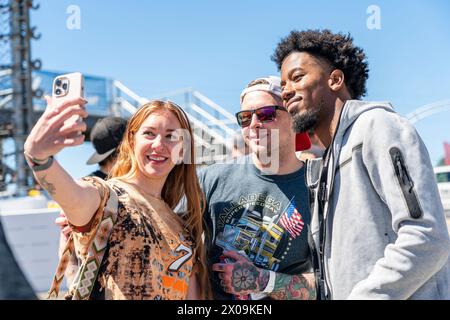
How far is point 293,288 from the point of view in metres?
2.02

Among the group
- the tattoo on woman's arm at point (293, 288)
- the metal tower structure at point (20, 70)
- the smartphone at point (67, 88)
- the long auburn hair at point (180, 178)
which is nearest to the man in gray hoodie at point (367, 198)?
the tattoo on woman's arm at point (293, 288)

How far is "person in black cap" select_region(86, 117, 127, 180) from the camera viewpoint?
10.9 feet

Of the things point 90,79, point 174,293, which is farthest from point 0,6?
point 174,293

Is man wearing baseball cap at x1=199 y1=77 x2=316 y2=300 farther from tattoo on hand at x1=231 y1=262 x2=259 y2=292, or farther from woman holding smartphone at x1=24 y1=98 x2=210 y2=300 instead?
woman holding smartphone at x1=24 y1=98 x2=210 y2=300

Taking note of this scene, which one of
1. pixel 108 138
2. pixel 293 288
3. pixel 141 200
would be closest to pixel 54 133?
pixel 141 200

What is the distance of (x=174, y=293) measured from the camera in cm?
181

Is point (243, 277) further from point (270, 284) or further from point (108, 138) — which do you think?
point (108, 138)

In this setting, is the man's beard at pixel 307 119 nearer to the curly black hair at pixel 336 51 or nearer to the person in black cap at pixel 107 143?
the curly black hair at pixel 336 51

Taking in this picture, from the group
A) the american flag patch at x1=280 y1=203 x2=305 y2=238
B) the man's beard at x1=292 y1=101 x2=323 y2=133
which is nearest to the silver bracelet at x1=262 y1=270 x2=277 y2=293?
the american flag patch at x1=280 y1=203 x2=305 y2=238

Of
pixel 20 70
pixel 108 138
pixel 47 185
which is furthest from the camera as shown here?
pixel 20 70

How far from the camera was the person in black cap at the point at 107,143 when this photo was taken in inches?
131

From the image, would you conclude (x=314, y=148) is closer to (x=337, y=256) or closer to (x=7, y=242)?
(x=337, y=256)

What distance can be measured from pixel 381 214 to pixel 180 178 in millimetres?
992

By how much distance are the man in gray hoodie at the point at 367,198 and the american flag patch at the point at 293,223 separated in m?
0.26
